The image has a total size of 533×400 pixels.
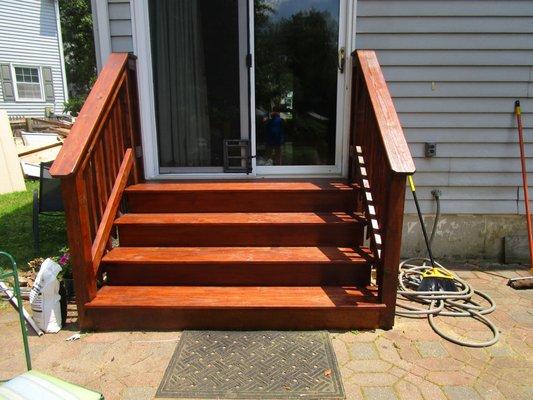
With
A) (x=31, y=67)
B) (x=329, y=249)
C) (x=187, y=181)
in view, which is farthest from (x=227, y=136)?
(x=31, y=67)

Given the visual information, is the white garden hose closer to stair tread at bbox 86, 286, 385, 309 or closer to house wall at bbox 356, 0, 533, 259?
stair tread at bbox 86, 286, 385, 309

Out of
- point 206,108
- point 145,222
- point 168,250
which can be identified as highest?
point 206,108

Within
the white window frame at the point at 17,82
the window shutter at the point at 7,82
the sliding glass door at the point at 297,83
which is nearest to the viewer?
the sliding glass door at the point at 297,83

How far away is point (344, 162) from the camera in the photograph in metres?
3.50

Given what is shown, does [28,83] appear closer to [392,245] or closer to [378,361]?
[392,245]

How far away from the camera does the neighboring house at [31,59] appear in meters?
12.4

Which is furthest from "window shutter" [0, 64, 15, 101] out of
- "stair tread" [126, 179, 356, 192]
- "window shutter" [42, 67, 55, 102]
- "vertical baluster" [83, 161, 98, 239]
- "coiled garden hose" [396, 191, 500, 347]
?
"coiled garden hose" [396, 191, 500, 347]

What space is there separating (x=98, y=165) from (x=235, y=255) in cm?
111

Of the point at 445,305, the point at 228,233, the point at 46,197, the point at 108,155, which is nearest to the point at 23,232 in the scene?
the point at 46,197

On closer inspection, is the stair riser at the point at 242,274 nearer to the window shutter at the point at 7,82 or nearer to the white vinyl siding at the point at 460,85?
the white vinyl siding at the point at 460,85

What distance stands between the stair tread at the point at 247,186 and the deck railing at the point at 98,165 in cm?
20

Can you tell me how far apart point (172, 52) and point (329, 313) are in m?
2.54

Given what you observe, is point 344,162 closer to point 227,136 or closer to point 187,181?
point 227,136

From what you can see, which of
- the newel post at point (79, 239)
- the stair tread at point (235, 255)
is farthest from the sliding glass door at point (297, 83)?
the newel post at point (79, 239)
